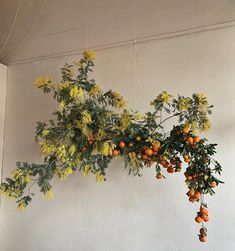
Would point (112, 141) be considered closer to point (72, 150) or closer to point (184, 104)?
point (72, 150)

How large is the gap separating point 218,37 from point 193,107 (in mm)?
673

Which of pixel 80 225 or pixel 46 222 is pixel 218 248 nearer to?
pixel 80 225

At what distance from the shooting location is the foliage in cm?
150

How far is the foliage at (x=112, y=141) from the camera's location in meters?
1.50

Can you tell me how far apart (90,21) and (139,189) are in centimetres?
139

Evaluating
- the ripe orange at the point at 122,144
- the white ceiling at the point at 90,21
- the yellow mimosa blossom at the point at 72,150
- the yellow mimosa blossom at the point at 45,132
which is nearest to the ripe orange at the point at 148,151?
the ripe orange at the point at 122,144

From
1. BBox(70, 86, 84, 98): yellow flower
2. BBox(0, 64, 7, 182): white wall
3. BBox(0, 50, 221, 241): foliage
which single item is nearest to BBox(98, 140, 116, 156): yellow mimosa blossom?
BBox(0, 50, 221, 241): foliage

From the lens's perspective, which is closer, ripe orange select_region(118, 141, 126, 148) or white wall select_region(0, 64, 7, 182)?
ripe orange select_region(118, 141, 126, 148)

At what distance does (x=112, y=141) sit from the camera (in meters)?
1.59

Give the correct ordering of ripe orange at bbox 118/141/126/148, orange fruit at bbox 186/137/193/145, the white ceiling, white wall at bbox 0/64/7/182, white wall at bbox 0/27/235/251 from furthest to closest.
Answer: white wall at bbox 0/64/7/182 → the white ceiling → white wall at bbox 0/27/235/251 → ripe orange at bbox 118/141/126/148 → orange fruit at bbox 186/137/193/145

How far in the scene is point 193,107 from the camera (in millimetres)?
1549

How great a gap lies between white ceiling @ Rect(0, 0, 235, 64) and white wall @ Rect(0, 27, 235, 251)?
116mm

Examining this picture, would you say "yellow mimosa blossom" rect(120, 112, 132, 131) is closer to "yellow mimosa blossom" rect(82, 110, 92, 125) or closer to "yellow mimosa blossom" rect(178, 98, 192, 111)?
"yellow mimosa blossom" rect(82, 110, 92, 125)

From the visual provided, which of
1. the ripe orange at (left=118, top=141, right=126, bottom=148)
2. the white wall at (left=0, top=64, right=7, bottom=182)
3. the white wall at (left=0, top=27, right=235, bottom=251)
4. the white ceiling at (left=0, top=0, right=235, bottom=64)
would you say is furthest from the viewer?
the white wall at (left=0, top=64, right=7, bottom=182)
